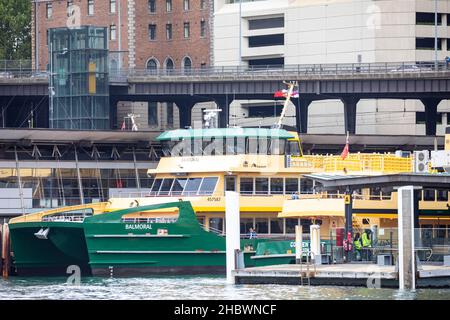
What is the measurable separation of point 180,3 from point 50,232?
309 feet

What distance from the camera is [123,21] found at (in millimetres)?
159375

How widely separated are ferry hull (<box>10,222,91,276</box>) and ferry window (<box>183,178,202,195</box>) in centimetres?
556

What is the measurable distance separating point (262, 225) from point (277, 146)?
13.2 feet

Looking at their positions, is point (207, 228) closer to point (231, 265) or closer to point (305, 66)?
point (231, 265)

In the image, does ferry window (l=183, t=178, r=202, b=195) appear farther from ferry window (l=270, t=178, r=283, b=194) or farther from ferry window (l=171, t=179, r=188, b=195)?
ferry window (l=270, t=178, r=283, b=194)

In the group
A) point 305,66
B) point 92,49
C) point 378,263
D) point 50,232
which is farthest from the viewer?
point 305,66

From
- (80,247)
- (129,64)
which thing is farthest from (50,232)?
(129,64)

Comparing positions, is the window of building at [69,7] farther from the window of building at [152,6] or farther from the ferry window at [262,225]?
the ferry window at [262,225]

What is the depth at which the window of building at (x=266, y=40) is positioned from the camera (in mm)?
153375

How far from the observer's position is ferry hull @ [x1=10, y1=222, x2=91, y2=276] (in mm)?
71438

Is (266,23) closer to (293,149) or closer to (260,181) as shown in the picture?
(293,149)

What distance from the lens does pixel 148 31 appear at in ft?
531

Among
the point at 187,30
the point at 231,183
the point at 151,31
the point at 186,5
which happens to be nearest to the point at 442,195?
the point at 231,183

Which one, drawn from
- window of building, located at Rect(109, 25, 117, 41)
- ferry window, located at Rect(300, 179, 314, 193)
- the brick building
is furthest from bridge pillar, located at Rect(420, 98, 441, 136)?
ferry window, located at Rect(300, 179, 314, 193)
